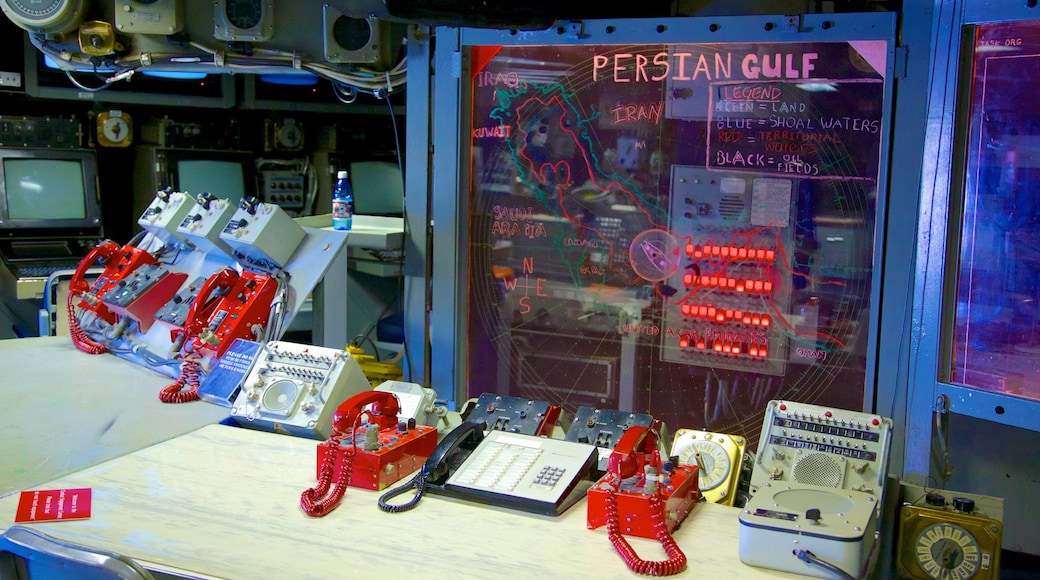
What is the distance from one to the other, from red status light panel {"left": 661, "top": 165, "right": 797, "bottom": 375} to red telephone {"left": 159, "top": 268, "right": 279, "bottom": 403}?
1.35m

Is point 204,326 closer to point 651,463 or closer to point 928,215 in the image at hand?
point 651,463

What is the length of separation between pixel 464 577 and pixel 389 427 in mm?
731

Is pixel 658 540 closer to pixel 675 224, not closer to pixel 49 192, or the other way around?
pixel 675 224

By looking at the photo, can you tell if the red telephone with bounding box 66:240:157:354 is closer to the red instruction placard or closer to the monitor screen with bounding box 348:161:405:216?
the red instruction placard

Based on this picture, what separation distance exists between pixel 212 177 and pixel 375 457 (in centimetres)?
447

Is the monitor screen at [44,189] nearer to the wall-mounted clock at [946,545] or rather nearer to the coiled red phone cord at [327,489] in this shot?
the coiled red phone cord at [327,489]

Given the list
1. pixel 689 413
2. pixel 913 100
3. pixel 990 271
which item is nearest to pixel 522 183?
pixel 689 413

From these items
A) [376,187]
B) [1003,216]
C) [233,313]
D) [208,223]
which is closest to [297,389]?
[233,313]

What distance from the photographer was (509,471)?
2.24 metres

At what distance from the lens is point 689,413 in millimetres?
3496

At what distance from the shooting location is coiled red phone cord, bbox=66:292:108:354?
3689 millimetres

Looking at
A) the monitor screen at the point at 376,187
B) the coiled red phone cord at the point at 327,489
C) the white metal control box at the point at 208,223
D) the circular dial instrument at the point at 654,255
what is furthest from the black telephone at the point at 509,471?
the monitor screen at the point at 376,187

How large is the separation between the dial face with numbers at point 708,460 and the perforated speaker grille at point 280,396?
110cm

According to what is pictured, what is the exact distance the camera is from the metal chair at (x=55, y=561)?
166 centimetres
